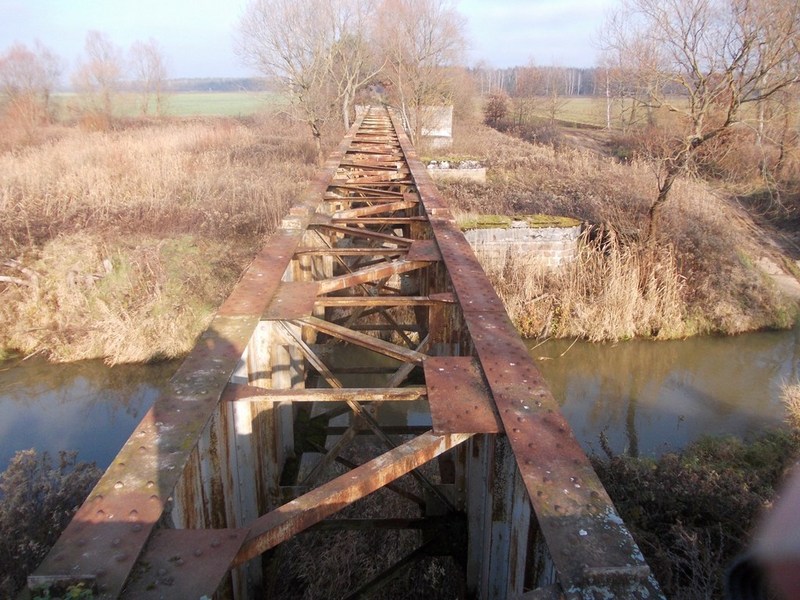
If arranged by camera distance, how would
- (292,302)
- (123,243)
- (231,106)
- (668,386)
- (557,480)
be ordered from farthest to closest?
(231,106)
(123,243)
(668,386)
(292,302)
(557,480)

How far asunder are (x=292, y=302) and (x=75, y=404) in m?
7.73

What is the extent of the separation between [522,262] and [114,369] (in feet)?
26.7

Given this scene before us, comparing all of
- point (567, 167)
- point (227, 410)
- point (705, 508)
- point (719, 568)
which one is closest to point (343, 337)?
point (227, 410)

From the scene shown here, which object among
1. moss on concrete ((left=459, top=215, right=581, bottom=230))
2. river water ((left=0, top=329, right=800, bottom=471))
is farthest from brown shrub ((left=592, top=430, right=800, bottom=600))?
moss on concrete ((left=459, top=215, right=581, bottom=230))

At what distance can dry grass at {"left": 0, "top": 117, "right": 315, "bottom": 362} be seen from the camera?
34.7 ft

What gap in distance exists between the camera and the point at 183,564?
5.23 ft

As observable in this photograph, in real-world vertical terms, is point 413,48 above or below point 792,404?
above

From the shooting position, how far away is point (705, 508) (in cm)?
494

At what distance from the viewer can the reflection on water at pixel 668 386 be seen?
852 cm

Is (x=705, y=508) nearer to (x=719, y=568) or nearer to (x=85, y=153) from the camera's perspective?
(x=719, y=568)

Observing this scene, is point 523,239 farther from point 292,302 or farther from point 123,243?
point 123,243

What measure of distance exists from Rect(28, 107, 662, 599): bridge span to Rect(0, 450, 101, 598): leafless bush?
2093 mm

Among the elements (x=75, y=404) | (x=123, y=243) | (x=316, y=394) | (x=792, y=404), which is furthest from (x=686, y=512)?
(x=123, y=243)

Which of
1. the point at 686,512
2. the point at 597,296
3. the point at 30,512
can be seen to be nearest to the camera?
the point at 30,512
